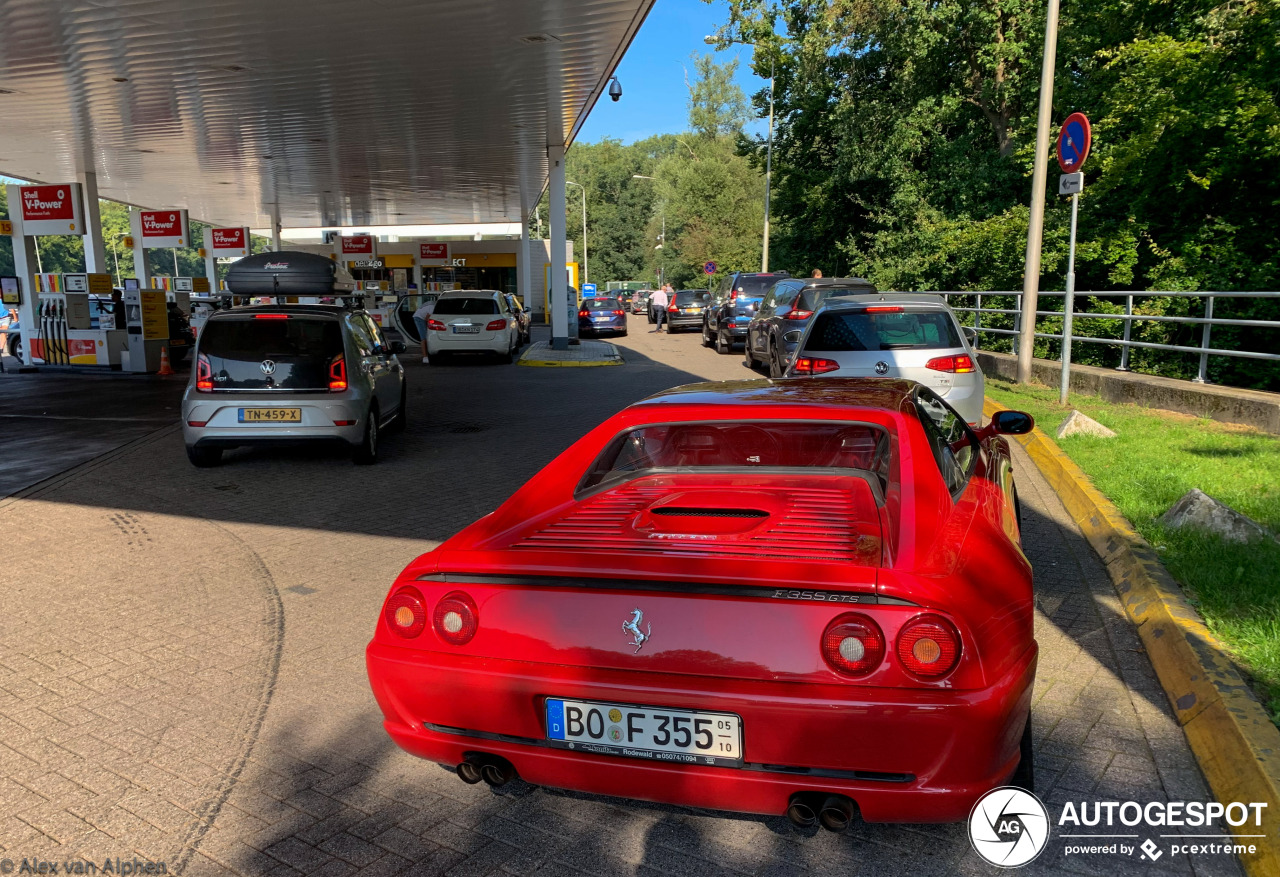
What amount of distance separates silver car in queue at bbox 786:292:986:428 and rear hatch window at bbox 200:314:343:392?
4730mm

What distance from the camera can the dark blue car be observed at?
35.3m

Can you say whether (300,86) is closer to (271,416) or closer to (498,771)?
(271,416)

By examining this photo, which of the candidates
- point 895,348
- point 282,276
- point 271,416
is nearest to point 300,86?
point 282,276

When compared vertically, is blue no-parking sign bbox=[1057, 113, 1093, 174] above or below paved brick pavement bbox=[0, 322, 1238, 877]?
above

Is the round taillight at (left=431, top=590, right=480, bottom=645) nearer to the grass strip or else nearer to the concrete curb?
the concrete curb

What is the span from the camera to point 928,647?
2.51 m

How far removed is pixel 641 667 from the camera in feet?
8.66

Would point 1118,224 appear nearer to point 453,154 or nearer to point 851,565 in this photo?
point 453,154

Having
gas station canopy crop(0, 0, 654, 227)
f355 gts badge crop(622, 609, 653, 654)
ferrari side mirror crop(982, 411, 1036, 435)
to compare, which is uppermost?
gas station canopy crop(0, 0, 654, 227)

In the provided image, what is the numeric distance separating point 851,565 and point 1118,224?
1751 centimetres
